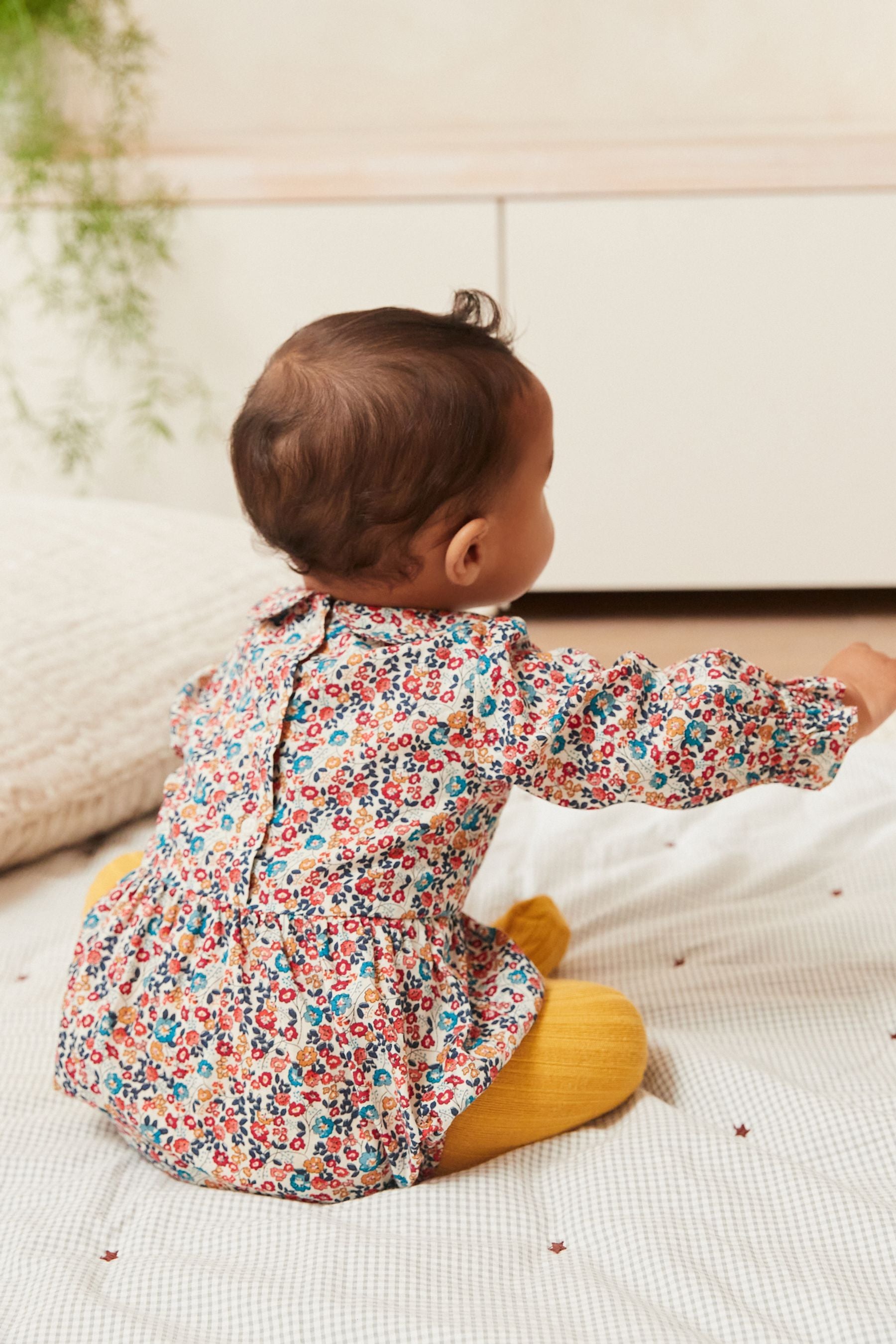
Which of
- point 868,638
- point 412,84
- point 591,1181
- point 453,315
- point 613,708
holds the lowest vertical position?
point 868,638

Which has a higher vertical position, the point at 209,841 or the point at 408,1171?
the point at 209,841

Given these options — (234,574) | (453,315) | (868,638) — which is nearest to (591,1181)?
(453,315)

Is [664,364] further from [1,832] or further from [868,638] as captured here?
[1,832]

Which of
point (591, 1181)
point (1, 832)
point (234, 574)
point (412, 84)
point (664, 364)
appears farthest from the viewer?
point (412, 84)

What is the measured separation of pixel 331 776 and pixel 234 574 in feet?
2.10

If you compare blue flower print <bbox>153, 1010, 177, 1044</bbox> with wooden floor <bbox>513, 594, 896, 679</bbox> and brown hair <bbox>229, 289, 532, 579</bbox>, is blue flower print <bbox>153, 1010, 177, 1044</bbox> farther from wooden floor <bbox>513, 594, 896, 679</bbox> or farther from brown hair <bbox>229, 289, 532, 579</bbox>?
wooden floor <bbox>513, 594, 896, 679</bbox>

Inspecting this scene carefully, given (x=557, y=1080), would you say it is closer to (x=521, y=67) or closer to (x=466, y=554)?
(x=466, y=554)

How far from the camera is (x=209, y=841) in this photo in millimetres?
735

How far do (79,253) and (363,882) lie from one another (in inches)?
66.4

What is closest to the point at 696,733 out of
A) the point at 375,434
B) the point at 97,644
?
the point at 375,434

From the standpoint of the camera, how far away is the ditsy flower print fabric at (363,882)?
0.69 metres

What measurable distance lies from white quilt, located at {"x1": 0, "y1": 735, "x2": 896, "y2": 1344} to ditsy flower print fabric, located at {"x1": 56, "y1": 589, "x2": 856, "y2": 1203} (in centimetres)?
5

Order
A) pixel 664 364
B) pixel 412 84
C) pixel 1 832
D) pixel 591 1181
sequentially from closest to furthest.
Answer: pixel 591 1181 → pixel 1 832 → pixel 664 364 → pixel 412 84

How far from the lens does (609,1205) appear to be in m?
0.66
